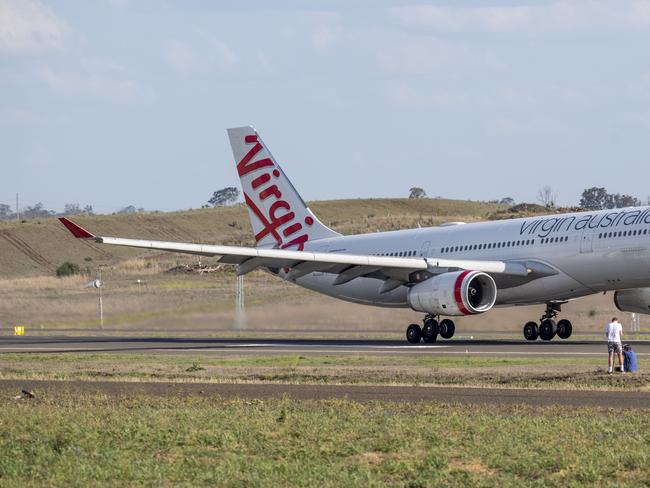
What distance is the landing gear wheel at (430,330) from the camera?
40.4 m

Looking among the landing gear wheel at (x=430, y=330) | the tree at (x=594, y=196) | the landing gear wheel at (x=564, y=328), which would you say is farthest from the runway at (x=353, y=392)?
the tree at (x=594, y=196)

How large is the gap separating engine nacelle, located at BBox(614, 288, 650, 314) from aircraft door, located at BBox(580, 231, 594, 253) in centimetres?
270

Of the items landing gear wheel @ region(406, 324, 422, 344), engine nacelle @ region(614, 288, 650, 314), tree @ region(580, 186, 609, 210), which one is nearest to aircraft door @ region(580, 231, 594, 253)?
engine nacelle @ region(614, 288, 650, 314)

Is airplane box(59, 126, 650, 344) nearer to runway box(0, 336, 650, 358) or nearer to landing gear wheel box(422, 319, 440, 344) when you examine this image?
landing gear wheel box(422, 319, 440, 344)

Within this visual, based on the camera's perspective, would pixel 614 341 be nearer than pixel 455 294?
Yes

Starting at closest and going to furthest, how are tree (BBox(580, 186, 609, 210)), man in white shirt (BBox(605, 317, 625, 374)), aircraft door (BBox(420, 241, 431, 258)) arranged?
man in white shirt (BBox(605, 317, 625, 374)), aircraft door (BBox(420, 241, 431, 258)), tree (BBox(580, 186, 609, 210))

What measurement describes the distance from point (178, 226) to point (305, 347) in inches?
4287

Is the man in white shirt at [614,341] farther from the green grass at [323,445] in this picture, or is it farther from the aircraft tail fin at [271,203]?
the aircraft tail fin at [271,203]

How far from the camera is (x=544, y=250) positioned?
39.8 meters

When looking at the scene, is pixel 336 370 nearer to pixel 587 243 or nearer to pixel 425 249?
pixel 587 243

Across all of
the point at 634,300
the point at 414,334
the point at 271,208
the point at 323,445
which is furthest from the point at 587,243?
the point at 323,445

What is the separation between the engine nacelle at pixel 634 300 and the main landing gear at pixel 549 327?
1842 mm

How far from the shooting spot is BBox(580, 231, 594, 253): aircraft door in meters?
38.5

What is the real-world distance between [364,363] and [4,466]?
1787cm
